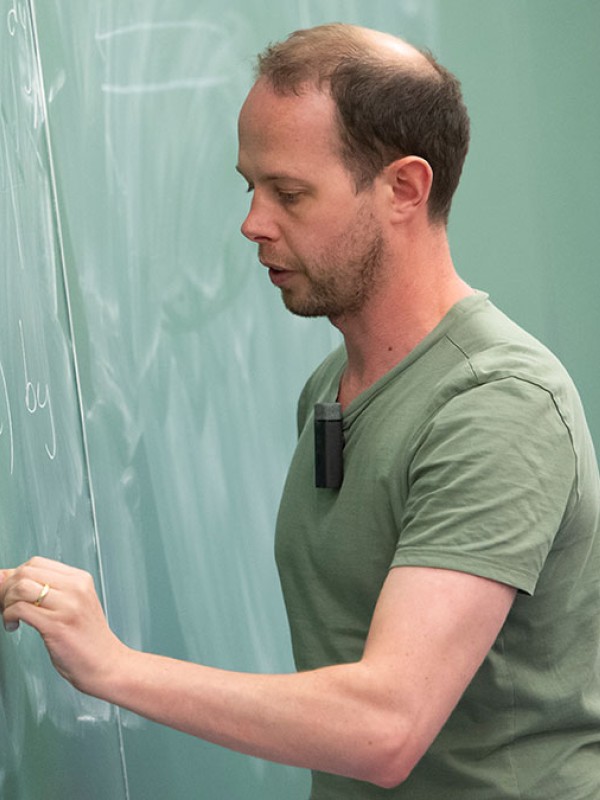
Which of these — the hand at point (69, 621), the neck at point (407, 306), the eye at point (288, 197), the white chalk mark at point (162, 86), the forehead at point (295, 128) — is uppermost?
the white chalk mark at point (162, 86)

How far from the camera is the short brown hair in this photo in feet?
4.32

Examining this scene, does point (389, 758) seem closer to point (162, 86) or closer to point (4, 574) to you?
point (4, 574)

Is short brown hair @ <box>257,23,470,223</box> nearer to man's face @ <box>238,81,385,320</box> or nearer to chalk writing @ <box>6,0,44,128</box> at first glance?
man's face @ <box>238,81,385,320</box>

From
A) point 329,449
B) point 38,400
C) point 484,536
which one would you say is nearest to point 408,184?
point 329,449

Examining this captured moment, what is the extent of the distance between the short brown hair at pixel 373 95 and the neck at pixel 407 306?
5 cm

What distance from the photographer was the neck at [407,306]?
135 cm

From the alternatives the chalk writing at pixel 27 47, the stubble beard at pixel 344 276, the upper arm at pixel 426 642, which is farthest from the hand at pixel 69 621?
the chalk writing at pixel 27 47

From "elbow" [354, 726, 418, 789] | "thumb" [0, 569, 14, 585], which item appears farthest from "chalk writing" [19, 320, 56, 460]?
"elbow" [354, 726, 418, 789]

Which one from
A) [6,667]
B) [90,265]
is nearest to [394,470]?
[6,667]

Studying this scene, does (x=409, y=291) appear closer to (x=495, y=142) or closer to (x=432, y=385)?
(x=432, y=385)

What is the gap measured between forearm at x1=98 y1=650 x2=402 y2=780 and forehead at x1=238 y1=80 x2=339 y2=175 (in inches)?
19.8

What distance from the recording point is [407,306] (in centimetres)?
135

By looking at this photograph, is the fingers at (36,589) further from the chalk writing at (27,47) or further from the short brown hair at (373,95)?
the chalk writing at (27,47)

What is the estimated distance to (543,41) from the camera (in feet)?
8.05
